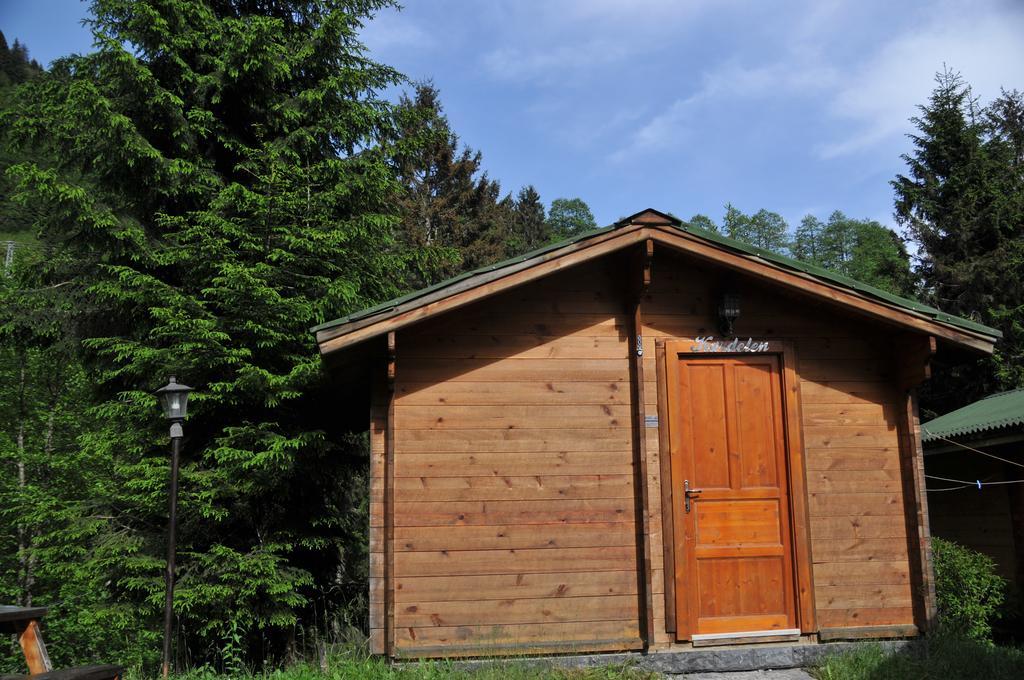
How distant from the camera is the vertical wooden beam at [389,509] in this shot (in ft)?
19.8

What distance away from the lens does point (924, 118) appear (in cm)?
2095

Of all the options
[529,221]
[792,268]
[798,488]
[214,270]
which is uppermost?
[529,221]

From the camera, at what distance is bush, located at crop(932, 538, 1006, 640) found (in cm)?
729

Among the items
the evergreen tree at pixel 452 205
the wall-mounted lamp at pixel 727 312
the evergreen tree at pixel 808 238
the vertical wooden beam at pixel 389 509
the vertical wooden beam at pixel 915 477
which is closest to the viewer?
the vertical wooden beam at pixel 389 509

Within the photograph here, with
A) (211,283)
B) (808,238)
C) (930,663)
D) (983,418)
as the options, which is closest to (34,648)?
(211,283)

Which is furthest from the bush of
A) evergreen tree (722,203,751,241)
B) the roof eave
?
evergreen tree (722,203,751,241)

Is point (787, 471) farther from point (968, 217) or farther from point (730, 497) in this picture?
point (968, 217)

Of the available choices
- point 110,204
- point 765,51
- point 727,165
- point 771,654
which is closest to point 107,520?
point 110,204

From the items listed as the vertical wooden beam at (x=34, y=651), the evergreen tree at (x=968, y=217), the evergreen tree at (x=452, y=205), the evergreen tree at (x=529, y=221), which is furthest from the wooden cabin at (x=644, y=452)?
the evergreen tree at (x=529, y=221)

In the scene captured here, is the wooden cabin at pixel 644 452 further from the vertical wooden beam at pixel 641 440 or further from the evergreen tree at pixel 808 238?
the evergreen tree at pixel 808 238

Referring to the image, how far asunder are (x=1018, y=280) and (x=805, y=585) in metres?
15.8

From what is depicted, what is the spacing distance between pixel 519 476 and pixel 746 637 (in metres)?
2.28

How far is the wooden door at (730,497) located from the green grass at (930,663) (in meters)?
0.51

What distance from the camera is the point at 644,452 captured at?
21.0 feet
